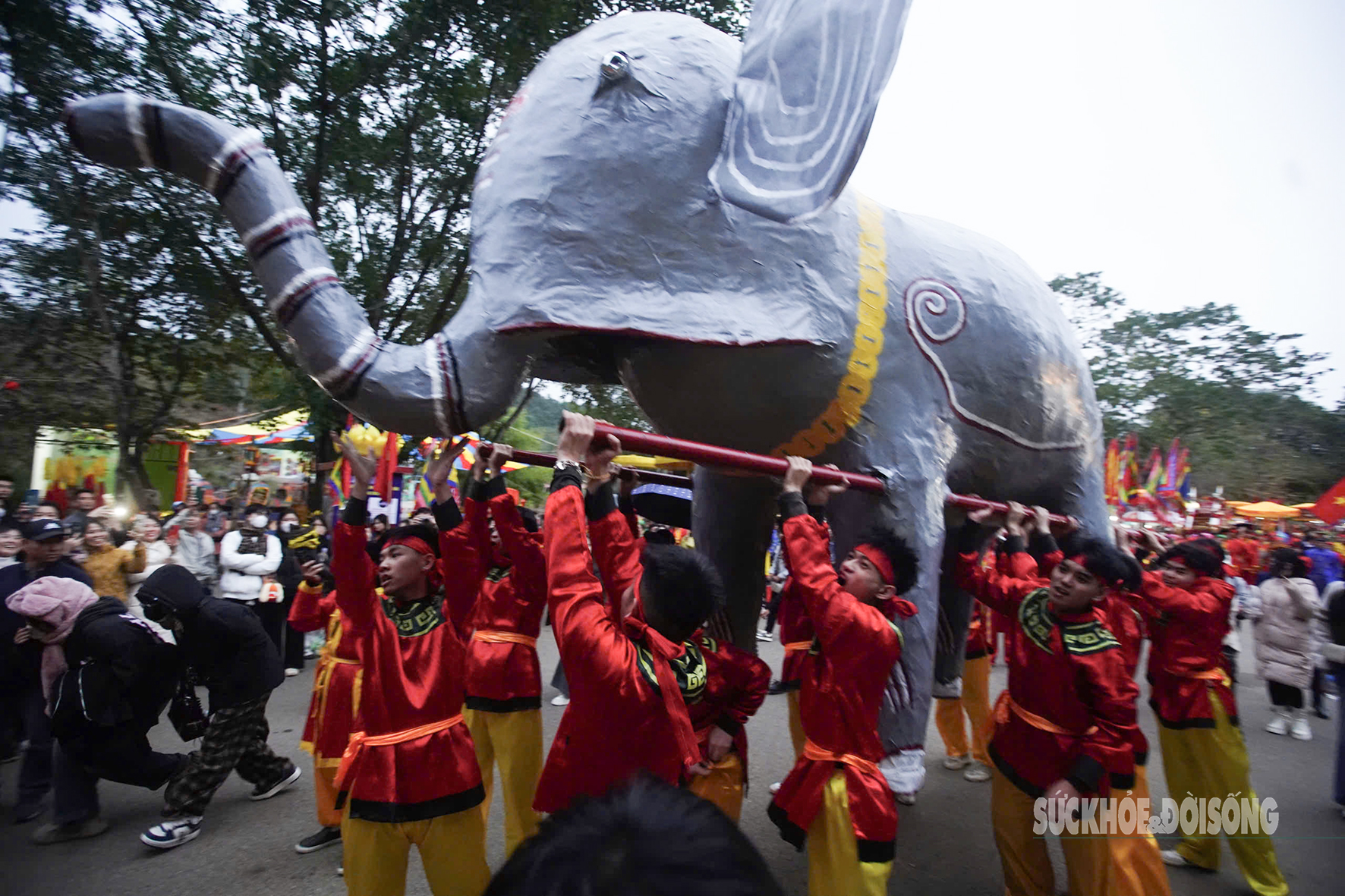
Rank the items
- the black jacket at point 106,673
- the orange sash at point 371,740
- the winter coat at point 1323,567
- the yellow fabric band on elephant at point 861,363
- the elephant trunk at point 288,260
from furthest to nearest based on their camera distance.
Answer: the winter coat at point 1323,567 → the black jacket at point 106,673 → the yellow fabric band on elephant at point 861,363 → the orange sash at point 371,740 → the elephant trunk at point 288,260

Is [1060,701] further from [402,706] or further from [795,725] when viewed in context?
[402,706]

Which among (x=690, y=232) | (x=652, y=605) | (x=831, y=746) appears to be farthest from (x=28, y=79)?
(x=831, y=746)

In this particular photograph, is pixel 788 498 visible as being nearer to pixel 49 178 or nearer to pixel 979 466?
pixel 979 466

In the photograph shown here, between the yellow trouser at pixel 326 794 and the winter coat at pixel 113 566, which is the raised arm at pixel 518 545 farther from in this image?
the winter coat at pixel 113 566

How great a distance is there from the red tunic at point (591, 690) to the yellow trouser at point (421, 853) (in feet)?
1.61

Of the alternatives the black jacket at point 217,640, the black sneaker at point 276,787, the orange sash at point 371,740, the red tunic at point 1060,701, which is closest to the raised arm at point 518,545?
the orange sash at point 371,740

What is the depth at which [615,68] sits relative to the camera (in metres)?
2.43

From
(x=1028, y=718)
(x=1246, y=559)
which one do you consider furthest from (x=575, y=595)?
(x=1246, y=559)

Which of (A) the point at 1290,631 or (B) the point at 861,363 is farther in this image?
(A) the point at 1290,631

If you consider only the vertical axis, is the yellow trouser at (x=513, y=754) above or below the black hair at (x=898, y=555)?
below

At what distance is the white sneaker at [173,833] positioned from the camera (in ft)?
10.8

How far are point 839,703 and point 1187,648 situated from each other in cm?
Answer: 218

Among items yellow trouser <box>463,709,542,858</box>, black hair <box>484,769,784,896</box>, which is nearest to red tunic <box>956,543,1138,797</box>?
yellow trouser <box>463,709,542,858</box>

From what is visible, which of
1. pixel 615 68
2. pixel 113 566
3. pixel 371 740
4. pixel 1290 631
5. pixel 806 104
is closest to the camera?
pixel 371 740
